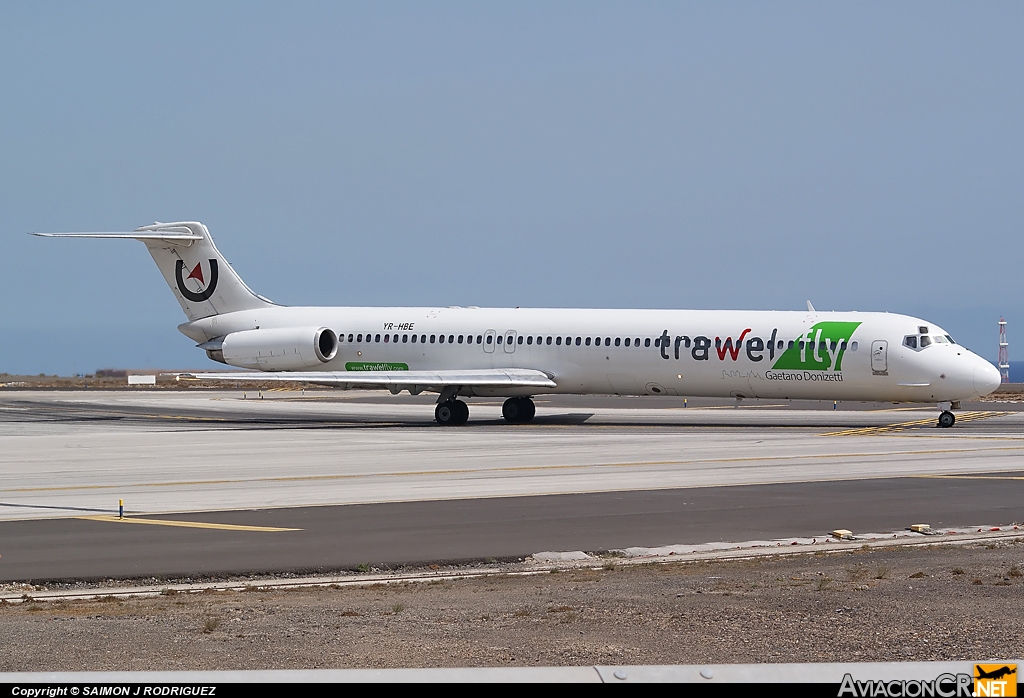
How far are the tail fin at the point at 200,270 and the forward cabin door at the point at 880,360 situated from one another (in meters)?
21.9

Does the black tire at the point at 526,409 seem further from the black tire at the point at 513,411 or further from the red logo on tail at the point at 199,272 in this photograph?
the red logo on tail at the point at 199,272

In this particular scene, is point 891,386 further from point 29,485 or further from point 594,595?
point 594,595

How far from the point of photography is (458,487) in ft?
68.5

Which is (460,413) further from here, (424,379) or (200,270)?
(200,270)

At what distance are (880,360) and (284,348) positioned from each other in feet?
64.9

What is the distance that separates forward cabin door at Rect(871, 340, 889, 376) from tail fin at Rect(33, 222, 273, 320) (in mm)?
21896

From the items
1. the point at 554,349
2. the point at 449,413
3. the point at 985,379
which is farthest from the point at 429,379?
the point at 985,379

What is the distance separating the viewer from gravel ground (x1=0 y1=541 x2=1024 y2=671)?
7926mm

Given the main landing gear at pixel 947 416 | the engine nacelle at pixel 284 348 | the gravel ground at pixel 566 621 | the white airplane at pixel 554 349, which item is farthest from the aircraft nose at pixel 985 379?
the gravel ground at pixel 566 621

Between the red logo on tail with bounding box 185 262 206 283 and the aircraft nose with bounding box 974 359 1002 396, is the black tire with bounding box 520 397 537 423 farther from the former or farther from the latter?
the aircraft nose with bounding box 974 359 1002 396

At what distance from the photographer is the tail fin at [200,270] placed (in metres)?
45.4

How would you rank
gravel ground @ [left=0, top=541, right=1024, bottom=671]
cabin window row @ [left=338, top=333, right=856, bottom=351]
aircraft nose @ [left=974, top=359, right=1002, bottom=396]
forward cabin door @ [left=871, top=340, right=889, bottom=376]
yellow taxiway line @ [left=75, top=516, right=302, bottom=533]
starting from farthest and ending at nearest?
1. cabin window row @ [left=338, top=333, right=856, bottom=351]
2. forward cabin door @ [left=871, top=340, right=889, bottom=376]
3. aircraft nose @ [left=974, top=359, right=1002, bottom=396]
4. yellow taxiway line @ [left=75, top=516, right=302, bottom=533]
5. gravel ground @ [left=0, top=541, right=1024, bottom=671]

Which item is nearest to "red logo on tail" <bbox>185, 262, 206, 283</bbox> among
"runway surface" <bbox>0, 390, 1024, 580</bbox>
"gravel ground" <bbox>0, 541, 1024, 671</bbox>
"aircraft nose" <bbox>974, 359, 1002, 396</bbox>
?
"runway surface" <bbox>0, 390, 1024, 580</bbox>

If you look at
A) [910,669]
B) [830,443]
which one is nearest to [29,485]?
[830,443]
